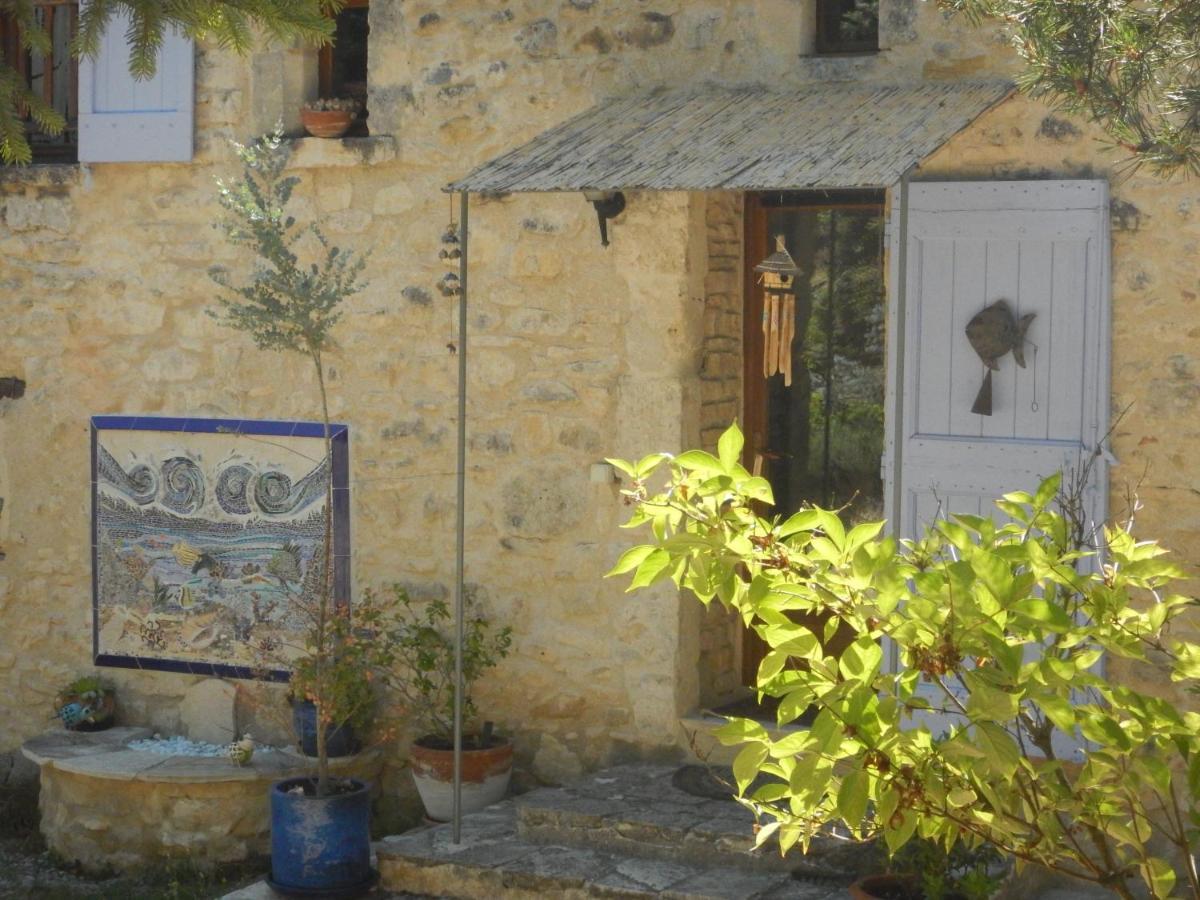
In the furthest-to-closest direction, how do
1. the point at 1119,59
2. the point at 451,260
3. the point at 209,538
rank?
the point at 209,538 < the point at 451,260 < the point at 1119,59

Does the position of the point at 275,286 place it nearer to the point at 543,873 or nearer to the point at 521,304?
the point at 521,304

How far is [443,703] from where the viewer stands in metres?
7.02

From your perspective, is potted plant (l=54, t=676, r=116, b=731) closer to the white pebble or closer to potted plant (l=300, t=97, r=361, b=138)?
the white pebble

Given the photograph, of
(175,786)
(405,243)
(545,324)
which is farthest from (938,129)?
(175,786)

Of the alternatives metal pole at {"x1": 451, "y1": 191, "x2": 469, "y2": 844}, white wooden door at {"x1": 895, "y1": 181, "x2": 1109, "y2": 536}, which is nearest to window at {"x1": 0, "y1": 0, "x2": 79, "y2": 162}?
metal pole at {"x1": 451, "y1": 191, "x2": 469, "y2": 844}

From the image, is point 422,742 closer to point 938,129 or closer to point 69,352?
point 69,352

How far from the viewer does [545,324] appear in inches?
268

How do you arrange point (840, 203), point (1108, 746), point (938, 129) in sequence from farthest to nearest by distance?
point (840, 203)
point (938, 129)
point (1108, 746)

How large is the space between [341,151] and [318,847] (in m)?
2.81

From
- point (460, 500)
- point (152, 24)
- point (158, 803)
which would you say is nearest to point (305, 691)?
point (158, 803)

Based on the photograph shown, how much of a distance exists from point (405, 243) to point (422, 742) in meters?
2.00

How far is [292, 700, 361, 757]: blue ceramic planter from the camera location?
7.04m

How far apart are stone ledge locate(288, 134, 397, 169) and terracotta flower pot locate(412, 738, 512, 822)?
7.80 feet

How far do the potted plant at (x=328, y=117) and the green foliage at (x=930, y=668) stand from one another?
176 inches
